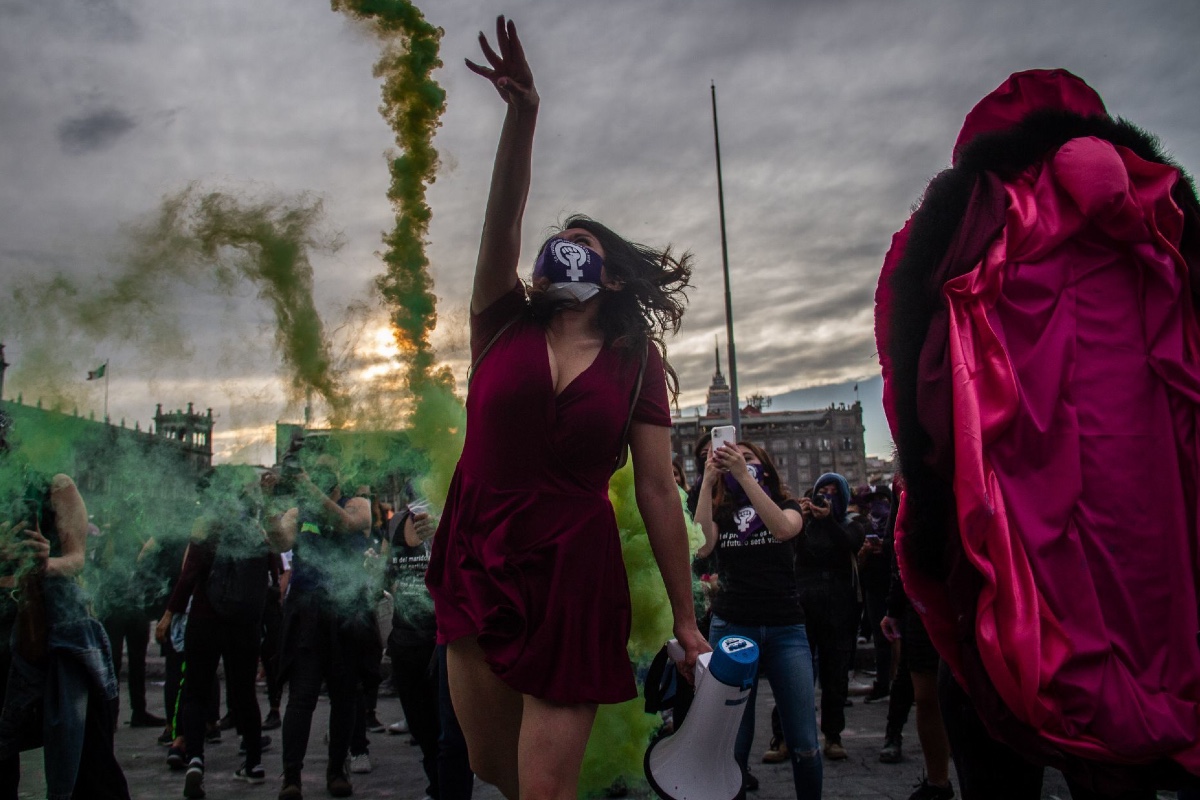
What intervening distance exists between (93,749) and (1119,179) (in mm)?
4245

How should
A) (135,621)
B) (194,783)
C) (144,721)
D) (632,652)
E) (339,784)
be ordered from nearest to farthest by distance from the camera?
(632,652)
(194,783)
(339,784)
(144,721)
(135,621)

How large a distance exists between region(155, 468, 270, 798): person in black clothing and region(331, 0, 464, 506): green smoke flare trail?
197 centimetres

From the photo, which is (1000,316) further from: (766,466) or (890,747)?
(890,747)

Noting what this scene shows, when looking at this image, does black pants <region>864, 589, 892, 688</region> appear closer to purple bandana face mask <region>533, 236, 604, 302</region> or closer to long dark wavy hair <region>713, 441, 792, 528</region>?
long dark wavy hair <region>713, 441, 792, 528</region>

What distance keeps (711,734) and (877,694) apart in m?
6.95

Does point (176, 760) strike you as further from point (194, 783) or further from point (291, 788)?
point (291, 788)

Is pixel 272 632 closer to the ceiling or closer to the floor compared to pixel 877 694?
closer to the ceiling

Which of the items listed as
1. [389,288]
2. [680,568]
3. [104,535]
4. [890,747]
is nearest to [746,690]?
[680,568]

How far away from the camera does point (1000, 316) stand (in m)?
1.90

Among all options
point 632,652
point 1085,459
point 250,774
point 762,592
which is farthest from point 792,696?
point 250,774

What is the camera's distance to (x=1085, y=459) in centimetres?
177

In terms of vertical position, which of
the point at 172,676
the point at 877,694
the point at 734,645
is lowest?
the point at 877,694

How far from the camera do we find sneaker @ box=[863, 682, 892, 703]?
837 cm

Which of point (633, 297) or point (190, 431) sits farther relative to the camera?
point (190, 431)
